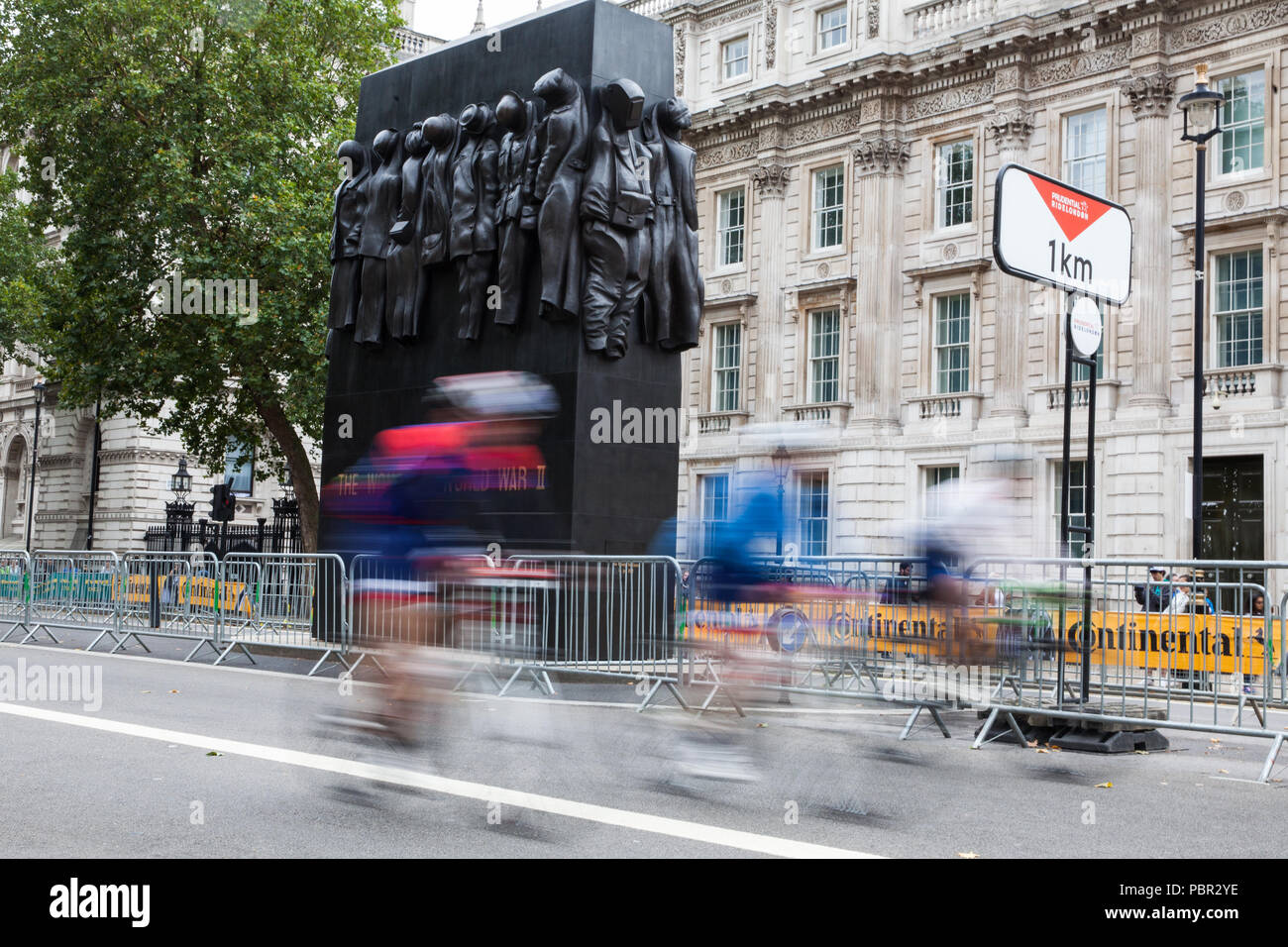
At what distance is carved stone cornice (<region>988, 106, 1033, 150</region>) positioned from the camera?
31.0 metres

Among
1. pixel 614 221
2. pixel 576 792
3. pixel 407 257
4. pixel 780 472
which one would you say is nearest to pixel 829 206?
pixel 407 257

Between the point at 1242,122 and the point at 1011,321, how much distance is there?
243 inches

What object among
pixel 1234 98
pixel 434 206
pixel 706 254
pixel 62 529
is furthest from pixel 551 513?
pixel 62 529

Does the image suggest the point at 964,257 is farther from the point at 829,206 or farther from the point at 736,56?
the point at 736,56

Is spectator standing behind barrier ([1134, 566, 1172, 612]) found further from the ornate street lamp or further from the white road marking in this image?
the ornate street lamp

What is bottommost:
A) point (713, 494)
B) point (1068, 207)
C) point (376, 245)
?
point (713, 494)

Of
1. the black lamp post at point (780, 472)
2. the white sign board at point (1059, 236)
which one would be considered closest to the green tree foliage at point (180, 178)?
the white sign board at point (1059, 236)

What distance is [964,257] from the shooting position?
31.8 meters

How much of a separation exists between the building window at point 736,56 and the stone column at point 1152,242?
40.1 ft

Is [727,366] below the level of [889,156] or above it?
below

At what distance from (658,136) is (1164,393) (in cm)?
1603

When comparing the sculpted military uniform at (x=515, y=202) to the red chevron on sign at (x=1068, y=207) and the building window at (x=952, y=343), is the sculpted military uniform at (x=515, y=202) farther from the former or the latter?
the building window at (x=952, y=343)
